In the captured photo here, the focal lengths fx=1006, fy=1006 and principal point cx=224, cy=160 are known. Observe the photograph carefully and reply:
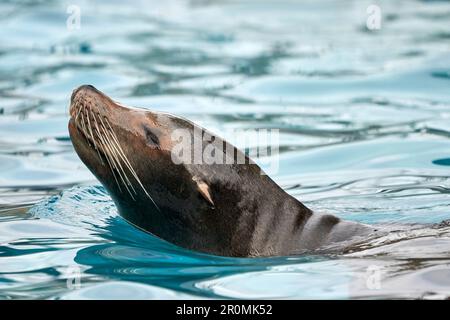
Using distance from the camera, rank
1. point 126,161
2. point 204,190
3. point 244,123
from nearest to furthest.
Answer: point 204,190
point 126,161
point 244,123

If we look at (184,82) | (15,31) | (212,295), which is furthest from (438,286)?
(15,31)

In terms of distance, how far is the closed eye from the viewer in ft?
18.1

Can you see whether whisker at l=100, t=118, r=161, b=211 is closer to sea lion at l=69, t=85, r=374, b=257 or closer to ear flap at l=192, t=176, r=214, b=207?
sea lion at l=69, t=85, r=374, b=257

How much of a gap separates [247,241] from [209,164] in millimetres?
469

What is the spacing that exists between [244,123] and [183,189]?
4.51 metres

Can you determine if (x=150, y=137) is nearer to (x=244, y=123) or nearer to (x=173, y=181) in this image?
(x=173, y=181)

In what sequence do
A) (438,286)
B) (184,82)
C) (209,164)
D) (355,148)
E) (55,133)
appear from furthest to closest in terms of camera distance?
(184,82) < (55,133) < (355,148) < (209,164) < (438,286)

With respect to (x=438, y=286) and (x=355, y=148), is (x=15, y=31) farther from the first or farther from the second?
(x=438, y=286)

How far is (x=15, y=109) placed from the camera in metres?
10.4

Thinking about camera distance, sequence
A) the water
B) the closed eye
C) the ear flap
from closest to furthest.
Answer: the water → the ear flap → the closed eye

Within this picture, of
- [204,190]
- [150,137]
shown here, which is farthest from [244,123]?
[204,190]

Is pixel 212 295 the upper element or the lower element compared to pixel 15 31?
lower

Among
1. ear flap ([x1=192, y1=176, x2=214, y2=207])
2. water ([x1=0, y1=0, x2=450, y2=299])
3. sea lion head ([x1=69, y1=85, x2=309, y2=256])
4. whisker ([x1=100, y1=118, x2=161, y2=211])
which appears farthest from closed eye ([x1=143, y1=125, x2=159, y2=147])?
water ([x1=0, y1=0, x2=450, y2=299])

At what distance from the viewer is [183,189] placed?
17.9ft
